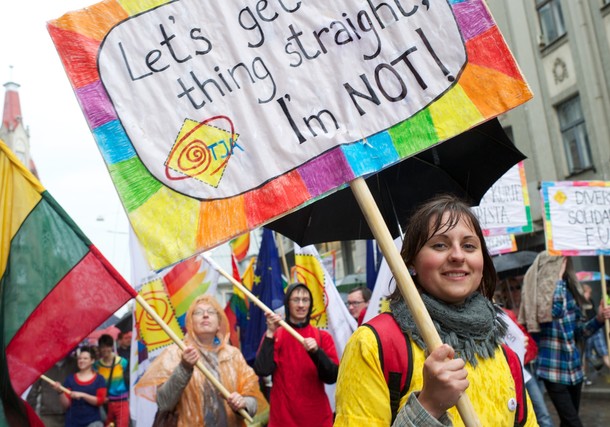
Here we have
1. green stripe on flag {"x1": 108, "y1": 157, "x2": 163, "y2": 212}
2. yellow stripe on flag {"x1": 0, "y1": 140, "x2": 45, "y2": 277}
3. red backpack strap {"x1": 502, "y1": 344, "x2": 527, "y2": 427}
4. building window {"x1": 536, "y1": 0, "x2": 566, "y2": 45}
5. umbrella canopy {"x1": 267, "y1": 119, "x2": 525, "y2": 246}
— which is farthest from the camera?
building window {"x1": 536, "y1": 0, "x2": 566, "y2": 45}

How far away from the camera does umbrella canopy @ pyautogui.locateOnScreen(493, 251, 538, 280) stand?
45.1 ft

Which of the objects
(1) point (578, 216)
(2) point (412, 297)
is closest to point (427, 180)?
(2) point (412, 297)

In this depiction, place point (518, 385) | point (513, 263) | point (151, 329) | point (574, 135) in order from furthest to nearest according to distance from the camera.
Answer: point (574, 135) → point (513, 263) → point (151, 329) → point (518, 385)

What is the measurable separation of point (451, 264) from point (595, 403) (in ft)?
31.6

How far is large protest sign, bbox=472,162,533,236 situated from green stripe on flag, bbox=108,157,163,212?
7664mm

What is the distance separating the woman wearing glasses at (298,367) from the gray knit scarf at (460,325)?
324 cm

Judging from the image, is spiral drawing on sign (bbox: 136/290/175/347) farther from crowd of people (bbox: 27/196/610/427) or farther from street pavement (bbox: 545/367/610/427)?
street pavement (bbox: 545/367/610/427)

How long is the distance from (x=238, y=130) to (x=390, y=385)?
100 cm

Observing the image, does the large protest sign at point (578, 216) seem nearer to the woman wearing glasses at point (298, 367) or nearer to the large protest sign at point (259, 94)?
the woman wearing glasses at point (298, 367)

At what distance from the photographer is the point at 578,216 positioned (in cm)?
798

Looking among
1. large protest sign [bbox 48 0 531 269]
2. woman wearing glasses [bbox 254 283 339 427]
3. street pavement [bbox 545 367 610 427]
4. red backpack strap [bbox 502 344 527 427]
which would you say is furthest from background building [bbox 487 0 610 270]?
red backpack strap [bbox 502 344 527 427]

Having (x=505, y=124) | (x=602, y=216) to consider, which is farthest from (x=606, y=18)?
(x=602, y=216)

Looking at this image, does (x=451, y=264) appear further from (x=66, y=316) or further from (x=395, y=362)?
(x=66, y=316)

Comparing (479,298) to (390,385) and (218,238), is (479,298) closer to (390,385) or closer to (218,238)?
(390,385)
